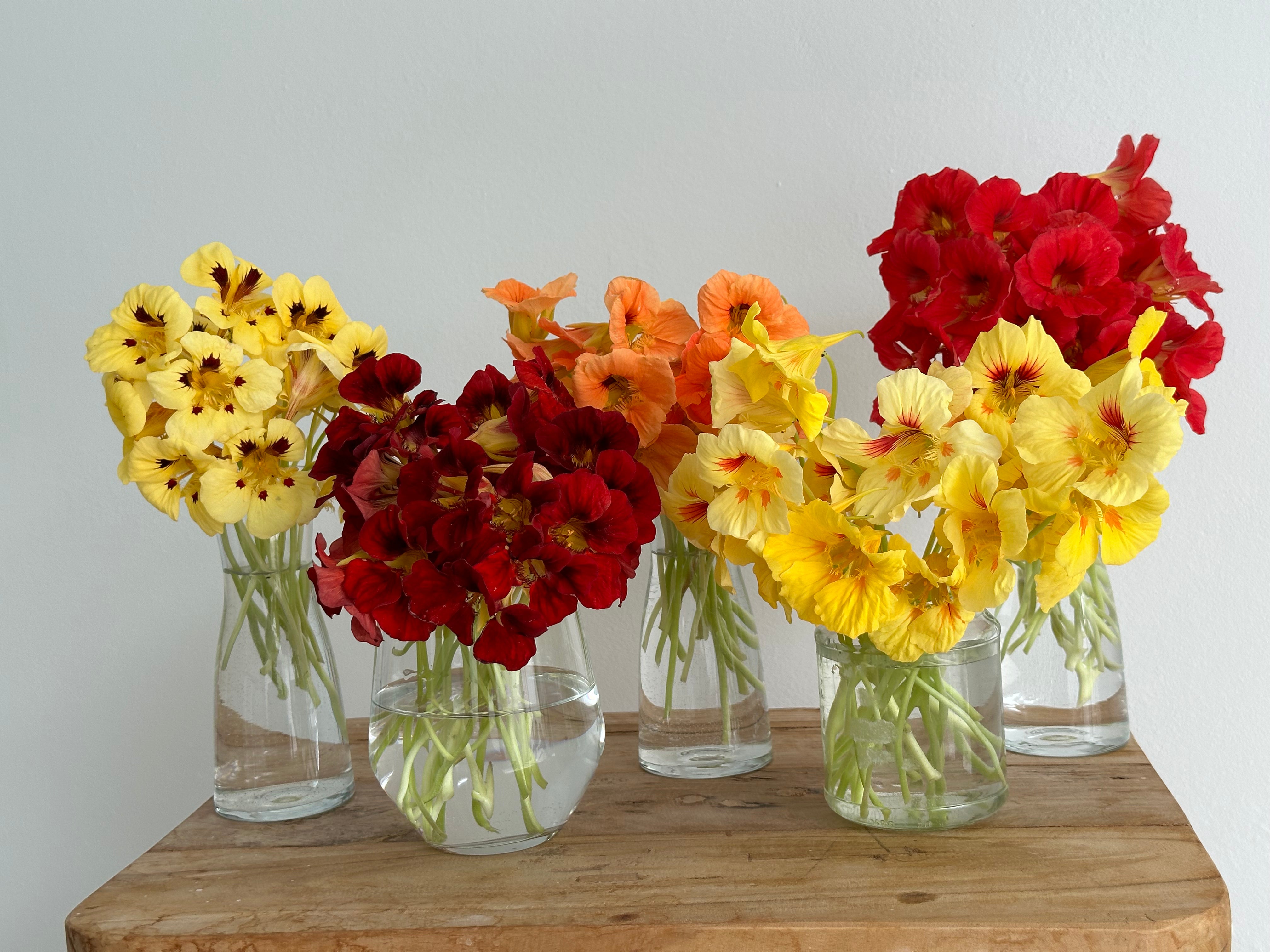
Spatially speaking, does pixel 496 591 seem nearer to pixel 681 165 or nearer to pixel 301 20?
pixel 681 165

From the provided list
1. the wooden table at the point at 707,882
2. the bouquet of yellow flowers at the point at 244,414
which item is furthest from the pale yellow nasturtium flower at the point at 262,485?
the wooden table at the point at 707,882

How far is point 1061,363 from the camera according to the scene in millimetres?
679

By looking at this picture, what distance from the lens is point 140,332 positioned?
81 centimetres

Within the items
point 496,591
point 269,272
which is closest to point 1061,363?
point 496,591

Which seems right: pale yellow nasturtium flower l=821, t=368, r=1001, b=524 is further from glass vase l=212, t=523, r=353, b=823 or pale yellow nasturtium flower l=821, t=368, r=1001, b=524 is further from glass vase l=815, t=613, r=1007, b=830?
glass vase l=212, t=523, r=353, b=823

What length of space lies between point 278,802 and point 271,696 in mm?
89

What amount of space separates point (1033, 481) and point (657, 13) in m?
0.70

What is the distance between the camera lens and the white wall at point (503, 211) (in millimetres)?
1058

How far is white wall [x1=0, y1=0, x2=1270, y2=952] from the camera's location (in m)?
1.06

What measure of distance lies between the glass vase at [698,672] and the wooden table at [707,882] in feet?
0.12

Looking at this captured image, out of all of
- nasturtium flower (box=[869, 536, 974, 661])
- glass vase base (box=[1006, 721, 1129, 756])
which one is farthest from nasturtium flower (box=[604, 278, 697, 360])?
glass vase base (box=[1006, 721, 1129, 756])

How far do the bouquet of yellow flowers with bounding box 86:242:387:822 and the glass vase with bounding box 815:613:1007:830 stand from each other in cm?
42

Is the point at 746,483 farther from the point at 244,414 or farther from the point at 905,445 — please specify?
the point at 244,414

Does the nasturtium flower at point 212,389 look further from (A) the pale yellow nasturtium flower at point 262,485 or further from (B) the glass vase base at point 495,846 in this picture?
(B) the glass vase base at point 495,846
